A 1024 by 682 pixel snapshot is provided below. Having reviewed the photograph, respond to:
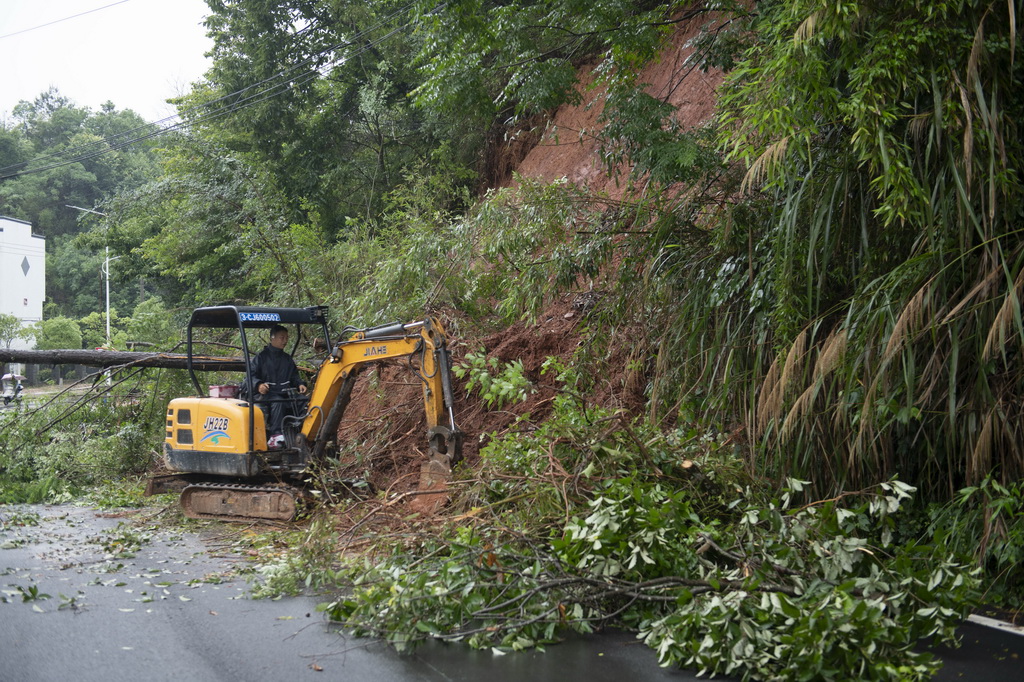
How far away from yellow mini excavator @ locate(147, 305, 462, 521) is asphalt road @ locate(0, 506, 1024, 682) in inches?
98.0

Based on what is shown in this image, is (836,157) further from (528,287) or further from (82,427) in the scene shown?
(82,427)

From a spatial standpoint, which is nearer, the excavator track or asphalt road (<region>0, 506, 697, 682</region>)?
asphalt road (<region>0, 506, 697, 682</region>)

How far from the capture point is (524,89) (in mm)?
10758

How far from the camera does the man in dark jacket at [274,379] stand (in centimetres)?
1036

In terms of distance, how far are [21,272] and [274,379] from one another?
171 ft

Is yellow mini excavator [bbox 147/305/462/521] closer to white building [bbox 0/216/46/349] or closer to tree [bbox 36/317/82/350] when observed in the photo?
tree [bbox 36/317/82/350]

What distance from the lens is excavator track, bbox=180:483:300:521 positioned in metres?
9.63

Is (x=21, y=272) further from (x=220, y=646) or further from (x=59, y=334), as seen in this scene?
(x=220, y=646)

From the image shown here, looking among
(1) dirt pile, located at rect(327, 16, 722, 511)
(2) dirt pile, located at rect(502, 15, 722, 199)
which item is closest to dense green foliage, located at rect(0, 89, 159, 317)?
(2) dirt pile, located at rect(502, 15, 722, 199)

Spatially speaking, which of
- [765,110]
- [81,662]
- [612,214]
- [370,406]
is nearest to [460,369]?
[612,214]

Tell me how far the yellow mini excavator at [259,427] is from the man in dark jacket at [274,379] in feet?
0.28

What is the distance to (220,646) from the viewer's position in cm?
542

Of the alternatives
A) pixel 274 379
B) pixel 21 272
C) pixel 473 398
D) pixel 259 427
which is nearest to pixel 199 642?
pixel 259 427

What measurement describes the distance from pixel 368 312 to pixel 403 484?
402cm
